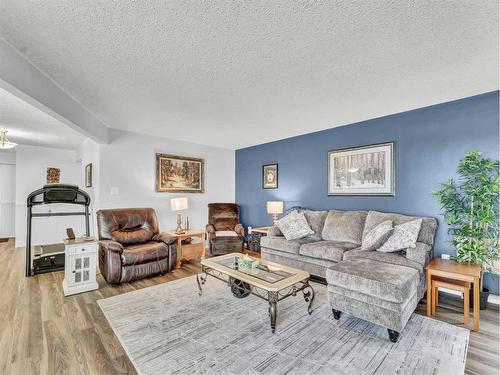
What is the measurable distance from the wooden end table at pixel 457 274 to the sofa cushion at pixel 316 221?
1.64 m

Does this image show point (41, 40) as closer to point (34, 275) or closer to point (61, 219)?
point (34, 275)

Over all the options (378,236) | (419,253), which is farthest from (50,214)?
(419,253)

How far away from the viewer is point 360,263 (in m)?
2.54

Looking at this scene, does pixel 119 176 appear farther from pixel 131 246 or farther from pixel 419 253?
pixel 419 253

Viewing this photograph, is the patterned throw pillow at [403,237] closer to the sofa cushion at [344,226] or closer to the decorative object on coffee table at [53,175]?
the sofa cushion at [344,226]

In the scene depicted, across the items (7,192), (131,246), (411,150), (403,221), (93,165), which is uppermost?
(411,150)

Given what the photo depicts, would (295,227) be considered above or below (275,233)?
above

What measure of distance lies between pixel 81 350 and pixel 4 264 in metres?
3.89

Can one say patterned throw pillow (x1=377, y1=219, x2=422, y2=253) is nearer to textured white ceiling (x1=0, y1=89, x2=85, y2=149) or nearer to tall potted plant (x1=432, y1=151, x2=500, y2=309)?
tall potted plant (x1=432, y1=151, x2=500, y2=309)

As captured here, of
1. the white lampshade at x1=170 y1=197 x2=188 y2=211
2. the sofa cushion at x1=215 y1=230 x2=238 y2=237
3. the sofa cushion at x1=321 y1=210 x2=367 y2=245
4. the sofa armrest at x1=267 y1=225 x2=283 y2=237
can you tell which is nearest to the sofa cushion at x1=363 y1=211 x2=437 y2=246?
the sofa cushion at x1=321 y1=210 x2=367 y2=245

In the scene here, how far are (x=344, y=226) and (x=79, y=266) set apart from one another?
3.80 metres

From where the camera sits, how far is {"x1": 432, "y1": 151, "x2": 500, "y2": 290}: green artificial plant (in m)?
2.56

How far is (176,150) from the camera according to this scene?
5.22 metres

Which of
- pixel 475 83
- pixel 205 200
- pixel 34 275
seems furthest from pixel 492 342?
pixel 34 275
